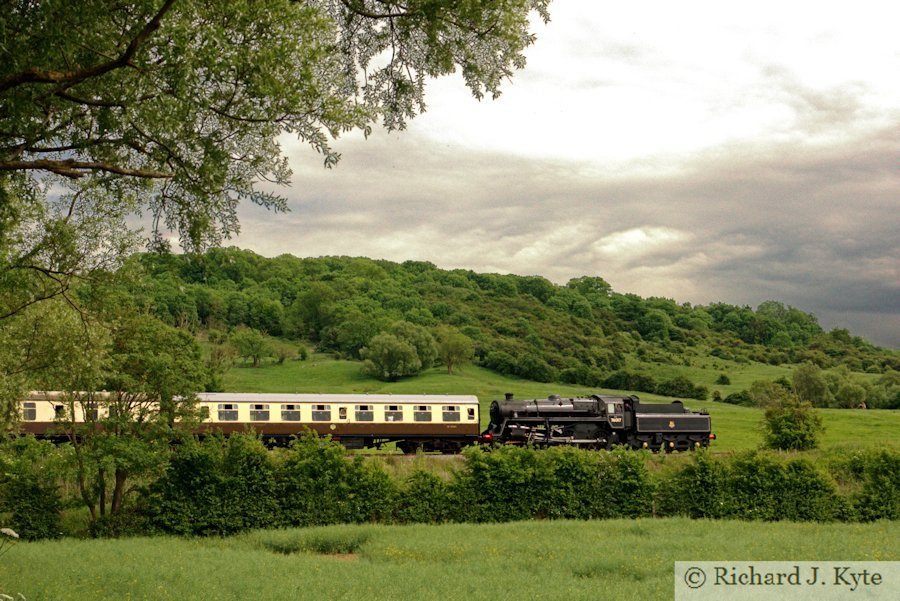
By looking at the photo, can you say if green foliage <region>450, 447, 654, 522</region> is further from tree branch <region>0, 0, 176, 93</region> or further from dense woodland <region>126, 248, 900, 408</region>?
dense woodland <region>126, 248, 900, 408</region>

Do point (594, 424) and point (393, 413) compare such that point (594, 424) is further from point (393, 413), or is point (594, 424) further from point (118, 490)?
point (118, 490)

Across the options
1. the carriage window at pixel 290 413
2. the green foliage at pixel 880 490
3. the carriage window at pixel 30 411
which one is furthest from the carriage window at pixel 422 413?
the green foliage at pixel 880 490

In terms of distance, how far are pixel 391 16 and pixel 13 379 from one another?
14.4 metres

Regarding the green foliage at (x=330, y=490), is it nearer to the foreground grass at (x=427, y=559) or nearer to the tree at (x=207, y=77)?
the foreground grass at (x=427, y=559)

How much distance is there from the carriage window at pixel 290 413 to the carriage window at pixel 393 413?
154 inches

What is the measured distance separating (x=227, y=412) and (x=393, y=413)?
7222 millimetres

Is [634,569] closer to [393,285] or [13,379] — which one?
[13,379]

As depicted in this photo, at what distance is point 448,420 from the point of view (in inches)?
1441

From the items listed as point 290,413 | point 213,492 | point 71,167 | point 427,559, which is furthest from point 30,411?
point 71,167

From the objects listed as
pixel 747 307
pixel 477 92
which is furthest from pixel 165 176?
pixel 747 307

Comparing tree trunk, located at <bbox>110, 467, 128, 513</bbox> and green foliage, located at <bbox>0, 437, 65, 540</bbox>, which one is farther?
tree trunk, located at <bbox>110, 467, 128, 513</bbox>

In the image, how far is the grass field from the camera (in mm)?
54219

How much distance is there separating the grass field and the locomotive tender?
11.7 metres

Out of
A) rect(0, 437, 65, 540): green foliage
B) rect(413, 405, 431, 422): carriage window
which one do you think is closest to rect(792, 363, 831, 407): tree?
rect(413, 405, 431, 422): carriage window
